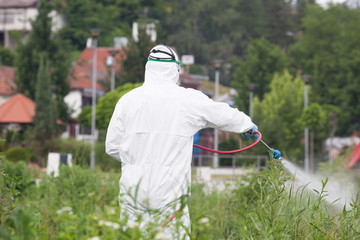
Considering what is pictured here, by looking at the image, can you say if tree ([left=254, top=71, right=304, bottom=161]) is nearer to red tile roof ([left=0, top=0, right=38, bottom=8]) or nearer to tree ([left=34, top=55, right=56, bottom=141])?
tree ([left=34, top=55, right=56, bottom=141])

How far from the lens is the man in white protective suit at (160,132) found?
432cm

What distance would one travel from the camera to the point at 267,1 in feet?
320

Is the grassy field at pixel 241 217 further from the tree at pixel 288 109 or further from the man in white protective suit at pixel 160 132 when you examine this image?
the tree at pixel 288 109

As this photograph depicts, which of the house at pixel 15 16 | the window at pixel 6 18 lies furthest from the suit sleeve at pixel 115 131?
the window at pixel 6 18

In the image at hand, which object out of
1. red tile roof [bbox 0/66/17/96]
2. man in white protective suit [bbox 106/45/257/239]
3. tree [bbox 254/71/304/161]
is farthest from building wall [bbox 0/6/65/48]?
man in white protective suit [bbox 106/45/257/239]

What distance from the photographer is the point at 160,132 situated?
14.5ft

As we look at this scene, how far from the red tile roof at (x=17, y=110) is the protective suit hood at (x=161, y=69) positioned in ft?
132

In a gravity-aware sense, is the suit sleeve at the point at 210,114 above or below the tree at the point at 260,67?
above

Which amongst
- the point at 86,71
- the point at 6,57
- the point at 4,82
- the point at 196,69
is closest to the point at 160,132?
the point at 4,82

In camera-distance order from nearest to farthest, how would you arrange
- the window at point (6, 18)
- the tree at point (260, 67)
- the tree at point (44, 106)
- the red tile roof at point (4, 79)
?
1. the tree at point (44, 106)
2. the red tile roof at point (4, 79)
3. the tree at point (260, 67)
4. the window at point (6, 18)

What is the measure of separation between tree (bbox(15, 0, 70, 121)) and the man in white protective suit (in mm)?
42642

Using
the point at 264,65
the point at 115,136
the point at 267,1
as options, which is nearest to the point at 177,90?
the point at 115,136

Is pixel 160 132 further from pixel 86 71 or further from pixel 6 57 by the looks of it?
pixel 6 57

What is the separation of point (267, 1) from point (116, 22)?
75.8 ft
